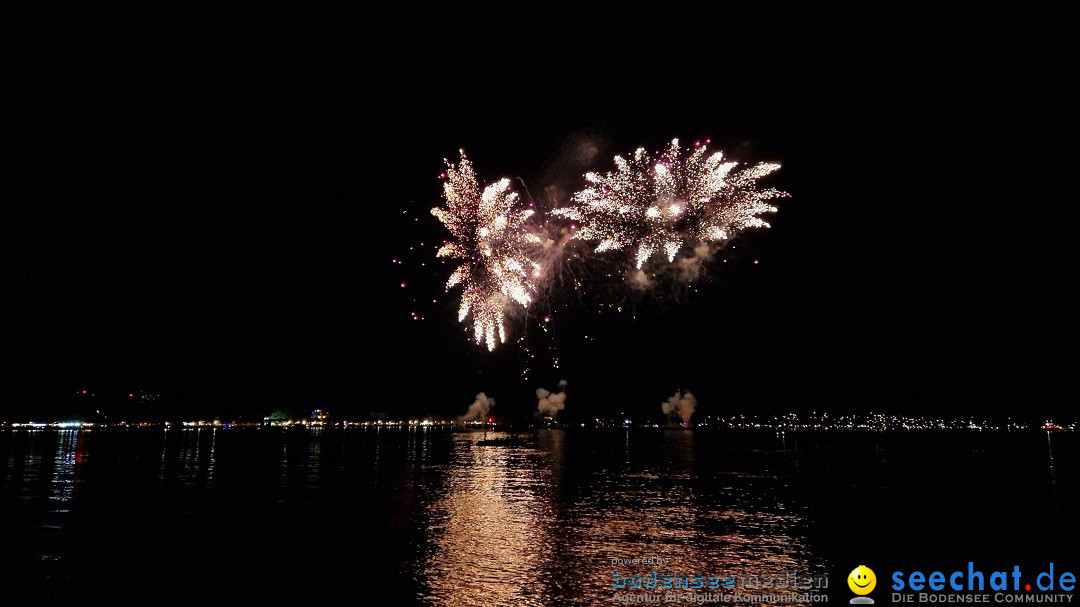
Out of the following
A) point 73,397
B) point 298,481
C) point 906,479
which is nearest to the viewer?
point 298,481

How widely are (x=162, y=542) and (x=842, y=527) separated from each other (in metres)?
16.1

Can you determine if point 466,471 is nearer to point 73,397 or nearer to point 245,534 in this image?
point 245,534

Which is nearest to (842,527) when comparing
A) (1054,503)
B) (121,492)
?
(1054,503)

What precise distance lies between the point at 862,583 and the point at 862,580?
173mm

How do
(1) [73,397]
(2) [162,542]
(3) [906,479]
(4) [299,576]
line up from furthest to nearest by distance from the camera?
(1) [73,397] < (3) [906,479] < (2) [162,542] < (4) [299,576]

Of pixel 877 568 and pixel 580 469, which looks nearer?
pixel 877 568

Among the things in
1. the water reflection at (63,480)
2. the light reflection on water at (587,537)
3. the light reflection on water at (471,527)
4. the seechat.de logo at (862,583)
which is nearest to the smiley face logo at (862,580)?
the seechat.de logo at (862,583)

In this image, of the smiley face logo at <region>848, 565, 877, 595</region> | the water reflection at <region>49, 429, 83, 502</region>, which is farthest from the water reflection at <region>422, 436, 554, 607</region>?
the water reflection at <region>49, 429, 83, 502</region>

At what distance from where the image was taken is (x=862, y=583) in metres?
11.8

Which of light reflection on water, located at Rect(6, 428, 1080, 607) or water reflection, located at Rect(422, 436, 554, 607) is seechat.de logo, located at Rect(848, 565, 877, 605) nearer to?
light reflection on water, located at Rect(6, 428, 1080, 607)

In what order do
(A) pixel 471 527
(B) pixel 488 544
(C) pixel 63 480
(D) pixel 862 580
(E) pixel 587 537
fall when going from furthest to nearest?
(C) pixel 63 480, (A) pixel 471 527, (E) pixel 587 537, (B) pixel 488 544, (D) pixel 862 580

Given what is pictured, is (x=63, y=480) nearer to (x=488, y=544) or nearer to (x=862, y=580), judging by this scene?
(x=488, y=544)

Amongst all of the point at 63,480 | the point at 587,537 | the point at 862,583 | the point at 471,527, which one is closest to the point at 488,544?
the point at 471,527

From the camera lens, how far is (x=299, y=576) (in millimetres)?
11914
